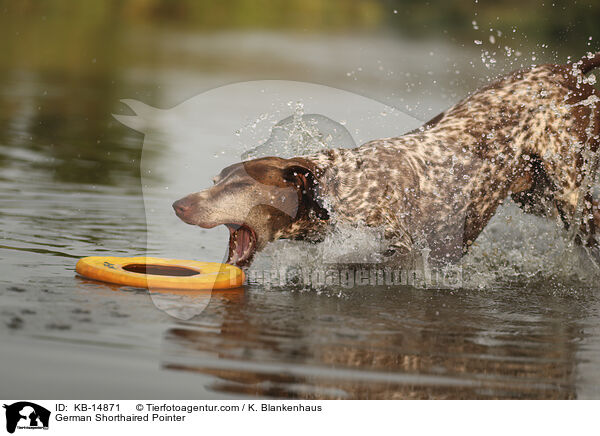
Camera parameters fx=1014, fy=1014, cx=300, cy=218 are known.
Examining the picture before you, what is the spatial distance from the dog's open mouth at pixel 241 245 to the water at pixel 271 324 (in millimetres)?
175

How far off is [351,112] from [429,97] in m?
3.64

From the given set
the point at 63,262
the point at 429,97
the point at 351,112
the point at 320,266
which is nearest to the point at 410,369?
the point at 320,266

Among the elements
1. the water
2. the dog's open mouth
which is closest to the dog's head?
the dog's open mouth

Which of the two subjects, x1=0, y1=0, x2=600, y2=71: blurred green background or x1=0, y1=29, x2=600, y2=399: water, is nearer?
x1=0, y1=29, x2=600, y2=399: water

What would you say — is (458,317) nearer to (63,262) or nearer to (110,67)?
(63,262)

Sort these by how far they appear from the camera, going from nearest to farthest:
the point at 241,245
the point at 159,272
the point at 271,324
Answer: the point at 271,324, the point at 159,272, the point at 241,245

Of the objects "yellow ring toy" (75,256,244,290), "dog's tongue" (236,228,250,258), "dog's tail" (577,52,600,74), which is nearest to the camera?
"yellow ring toy" (75,256,244,290)

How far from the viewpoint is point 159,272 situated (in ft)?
20.5

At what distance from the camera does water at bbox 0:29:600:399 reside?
4371 millimetres
